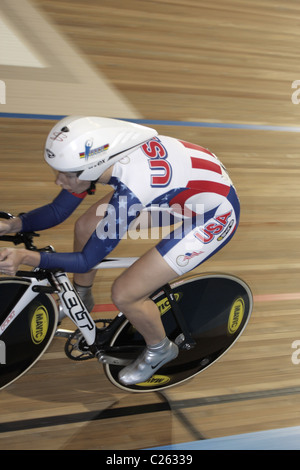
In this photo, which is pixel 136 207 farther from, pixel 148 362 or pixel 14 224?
pixel 148 362

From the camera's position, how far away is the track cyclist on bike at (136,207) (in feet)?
6.50

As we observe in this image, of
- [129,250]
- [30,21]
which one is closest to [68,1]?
[30,21]

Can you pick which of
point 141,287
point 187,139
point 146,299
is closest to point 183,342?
point 146,299

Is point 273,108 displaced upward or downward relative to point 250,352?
upward

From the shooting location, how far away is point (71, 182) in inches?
81.0

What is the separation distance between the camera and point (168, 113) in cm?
443

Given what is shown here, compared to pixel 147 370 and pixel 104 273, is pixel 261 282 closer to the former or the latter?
pixel 104 273

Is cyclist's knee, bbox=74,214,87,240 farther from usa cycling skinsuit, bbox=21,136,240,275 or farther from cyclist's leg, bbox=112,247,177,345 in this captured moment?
cyclist's leg, bbox=112,247,177,345

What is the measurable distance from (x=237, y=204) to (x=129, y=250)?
4.01 feet

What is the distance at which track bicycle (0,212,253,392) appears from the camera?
2.24 meters

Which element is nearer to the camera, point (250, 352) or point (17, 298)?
point (17, 298)

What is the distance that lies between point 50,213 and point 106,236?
1.39ft
